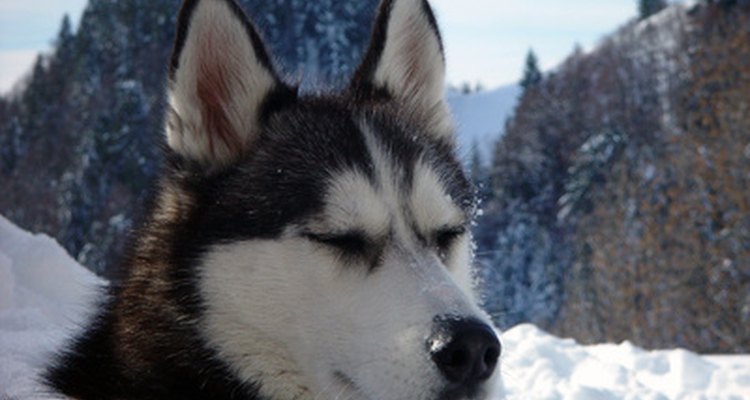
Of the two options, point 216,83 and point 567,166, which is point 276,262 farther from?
point 567,166

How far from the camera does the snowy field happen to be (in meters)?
4.32

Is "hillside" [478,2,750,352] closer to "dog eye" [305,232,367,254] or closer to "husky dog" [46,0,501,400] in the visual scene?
"husky dog" [46,0,501,400]

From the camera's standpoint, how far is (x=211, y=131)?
3.40 metres

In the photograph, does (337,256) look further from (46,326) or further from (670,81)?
(670,81)

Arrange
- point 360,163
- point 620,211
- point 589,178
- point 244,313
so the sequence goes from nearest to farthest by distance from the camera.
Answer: point 244,313 < point 360,163 < point 620,211 < point 589,178

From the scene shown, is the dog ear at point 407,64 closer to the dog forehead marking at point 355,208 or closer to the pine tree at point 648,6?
the dog forehead marking at point 355,208

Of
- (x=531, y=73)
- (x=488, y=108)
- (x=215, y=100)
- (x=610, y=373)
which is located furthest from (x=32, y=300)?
(x=488, y=108)

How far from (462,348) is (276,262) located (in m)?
0.73

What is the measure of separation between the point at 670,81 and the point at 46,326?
52952 millimetres

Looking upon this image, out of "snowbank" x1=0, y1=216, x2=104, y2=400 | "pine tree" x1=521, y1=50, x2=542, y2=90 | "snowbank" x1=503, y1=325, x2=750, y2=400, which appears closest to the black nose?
"snowbank" x1=0, y1=216, x2=104, y2=400

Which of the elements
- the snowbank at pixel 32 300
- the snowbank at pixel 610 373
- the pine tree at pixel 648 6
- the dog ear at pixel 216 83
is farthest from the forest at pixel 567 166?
the pine tree at pixel 648 6

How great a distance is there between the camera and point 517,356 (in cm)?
727

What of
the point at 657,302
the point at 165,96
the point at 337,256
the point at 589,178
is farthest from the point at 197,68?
the point at 589,178

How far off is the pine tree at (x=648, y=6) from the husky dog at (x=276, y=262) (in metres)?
77.6
